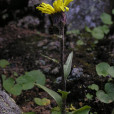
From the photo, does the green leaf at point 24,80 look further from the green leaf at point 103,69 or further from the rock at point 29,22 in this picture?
the rock at point 29,22

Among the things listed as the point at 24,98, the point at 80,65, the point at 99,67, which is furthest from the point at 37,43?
the point at 99,67

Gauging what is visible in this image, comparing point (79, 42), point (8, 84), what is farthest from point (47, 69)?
point (79, 42)

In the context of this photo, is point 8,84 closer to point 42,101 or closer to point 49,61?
point 42,101

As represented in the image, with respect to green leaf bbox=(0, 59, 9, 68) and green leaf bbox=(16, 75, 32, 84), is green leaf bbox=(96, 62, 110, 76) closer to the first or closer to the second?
green leaf bbox=(16, 75, 32, 84)

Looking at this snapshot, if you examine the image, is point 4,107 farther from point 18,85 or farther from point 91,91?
point 91,91

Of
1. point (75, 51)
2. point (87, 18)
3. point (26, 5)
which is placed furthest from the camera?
point (26, 5)

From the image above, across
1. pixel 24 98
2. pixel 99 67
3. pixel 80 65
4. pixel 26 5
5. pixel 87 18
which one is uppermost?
pixel 26 5

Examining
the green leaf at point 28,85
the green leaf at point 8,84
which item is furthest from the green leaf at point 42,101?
the green leaf at point 8,84
